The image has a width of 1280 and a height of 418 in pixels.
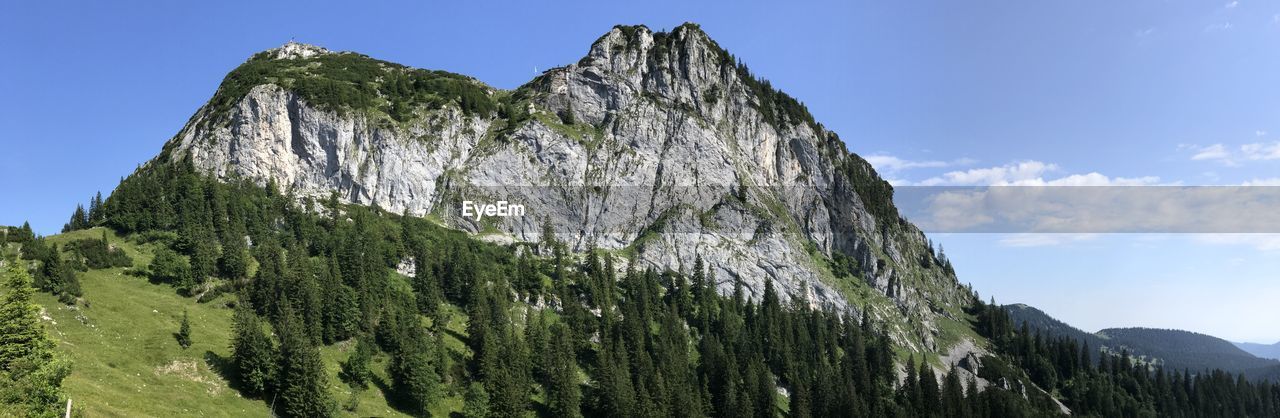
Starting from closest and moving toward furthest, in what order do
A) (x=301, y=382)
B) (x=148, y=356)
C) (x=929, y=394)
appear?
(x=148, y=356) < (x=301, y=382) < (x=929, y=394)

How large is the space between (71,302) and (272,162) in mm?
104473

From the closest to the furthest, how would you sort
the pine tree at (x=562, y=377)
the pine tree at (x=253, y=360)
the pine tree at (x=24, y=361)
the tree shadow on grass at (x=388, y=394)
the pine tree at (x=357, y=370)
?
the pine tree at (x=24, y=361), the pine tree at (x=253, y=360), the tree shadow on grass at (x=388, y=394), the pine tree at (x=357, y=370), the pine tree at (x=562, y=377)

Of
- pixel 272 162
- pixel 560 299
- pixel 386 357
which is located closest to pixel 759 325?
pixel 560 299

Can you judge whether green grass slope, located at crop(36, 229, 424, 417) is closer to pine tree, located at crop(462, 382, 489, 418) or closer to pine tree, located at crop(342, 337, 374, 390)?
pine tree, located at crop(342, 337, 374, 390)

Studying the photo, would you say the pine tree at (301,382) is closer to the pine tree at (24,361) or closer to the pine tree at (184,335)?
the pine tree at (184,335)

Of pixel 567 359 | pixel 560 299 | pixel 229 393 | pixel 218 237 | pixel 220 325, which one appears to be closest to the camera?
pixel 229 393

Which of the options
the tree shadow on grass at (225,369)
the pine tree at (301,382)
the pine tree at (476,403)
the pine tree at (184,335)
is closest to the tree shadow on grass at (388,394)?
the pine tree at (476,403)

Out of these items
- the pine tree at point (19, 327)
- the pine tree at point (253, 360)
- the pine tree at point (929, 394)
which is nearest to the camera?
the pine tree at point (19, 327)

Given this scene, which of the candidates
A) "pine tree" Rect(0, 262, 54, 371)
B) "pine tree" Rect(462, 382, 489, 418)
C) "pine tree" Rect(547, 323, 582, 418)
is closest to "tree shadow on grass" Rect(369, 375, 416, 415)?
"pine tree" Rect(462, 382, 489, 418)

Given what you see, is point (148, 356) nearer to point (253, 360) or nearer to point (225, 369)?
point (225, 369)

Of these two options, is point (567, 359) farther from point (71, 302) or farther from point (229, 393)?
point (71, 302)

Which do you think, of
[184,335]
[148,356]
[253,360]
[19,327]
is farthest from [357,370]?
[19,327]

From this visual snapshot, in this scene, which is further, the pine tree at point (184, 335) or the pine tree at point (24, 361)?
the pine tree at point (184, 335)

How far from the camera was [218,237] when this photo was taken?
144875mm
